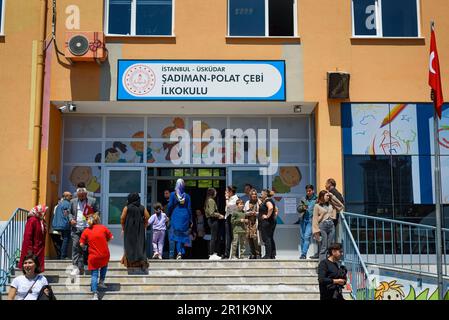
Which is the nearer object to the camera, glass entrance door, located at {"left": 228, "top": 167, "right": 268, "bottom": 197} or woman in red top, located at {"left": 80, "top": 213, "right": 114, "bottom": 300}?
woman in red top, located at {"left": 80, "top": 213, "right": 114, "bottom": 300}

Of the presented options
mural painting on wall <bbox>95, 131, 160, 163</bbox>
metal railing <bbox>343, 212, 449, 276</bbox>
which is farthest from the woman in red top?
metal railing <bbox>343, 212, 449, 276</bbox>

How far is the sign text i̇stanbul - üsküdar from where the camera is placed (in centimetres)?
1442

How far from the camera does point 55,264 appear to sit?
12.7 metres

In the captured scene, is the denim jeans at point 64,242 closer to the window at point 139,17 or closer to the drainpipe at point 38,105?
the drainpipe at point 38,105

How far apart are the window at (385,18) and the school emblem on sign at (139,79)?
4793mm

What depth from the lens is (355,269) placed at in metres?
11.7

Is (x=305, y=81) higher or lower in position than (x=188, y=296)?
higher

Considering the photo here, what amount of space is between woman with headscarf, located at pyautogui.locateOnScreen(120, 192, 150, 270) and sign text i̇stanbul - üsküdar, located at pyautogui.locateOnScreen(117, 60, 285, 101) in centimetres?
310

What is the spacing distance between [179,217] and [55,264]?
2.68 metres

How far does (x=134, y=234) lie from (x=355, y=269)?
13.5ft

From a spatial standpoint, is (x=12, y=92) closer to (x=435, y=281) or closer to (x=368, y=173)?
(x=368, y=173)

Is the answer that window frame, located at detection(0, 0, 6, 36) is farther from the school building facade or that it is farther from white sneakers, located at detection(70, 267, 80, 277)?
white sneakers, located at detection(70, 267, 80, 277)

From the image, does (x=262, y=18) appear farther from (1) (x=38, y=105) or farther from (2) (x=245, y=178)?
(1) (x=38, y=105)

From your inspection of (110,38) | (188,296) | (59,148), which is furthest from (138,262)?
(110,38)
